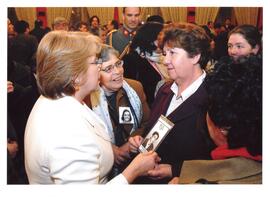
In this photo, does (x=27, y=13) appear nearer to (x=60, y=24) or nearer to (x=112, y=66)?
(x=60, y=24)

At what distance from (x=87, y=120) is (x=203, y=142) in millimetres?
558

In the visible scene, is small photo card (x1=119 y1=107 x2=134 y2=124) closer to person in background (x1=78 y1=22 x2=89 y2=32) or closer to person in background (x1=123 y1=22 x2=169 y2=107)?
person in background (x1=123 y1=22 x2=169 y2=107)

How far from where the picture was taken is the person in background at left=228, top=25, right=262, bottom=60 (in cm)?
166

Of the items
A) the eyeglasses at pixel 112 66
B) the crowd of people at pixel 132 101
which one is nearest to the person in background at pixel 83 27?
the crowd of people at pixel 132 101

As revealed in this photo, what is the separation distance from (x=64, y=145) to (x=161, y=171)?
1.88ft

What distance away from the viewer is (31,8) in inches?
66.1

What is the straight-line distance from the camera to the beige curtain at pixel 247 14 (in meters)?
1.66

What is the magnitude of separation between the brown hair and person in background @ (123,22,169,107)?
0.07 m

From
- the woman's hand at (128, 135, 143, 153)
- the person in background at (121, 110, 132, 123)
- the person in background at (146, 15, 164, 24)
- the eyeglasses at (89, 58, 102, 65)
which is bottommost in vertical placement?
the woman's hand at (128, 135, 143, 153)

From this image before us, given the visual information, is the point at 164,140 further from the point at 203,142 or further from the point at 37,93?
the point at 37,93

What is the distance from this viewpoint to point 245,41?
1.66m

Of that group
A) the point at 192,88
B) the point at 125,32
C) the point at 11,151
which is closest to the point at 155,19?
the point at 125,32

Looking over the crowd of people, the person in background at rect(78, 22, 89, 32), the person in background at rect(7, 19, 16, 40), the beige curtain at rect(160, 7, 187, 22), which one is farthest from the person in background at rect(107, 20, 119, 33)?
the person in background at rect(7, 19, 16, 40)
